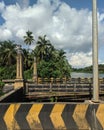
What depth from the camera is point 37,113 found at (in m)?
7.24

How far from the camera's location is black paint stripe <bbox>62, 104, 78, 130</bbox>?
7.22 m

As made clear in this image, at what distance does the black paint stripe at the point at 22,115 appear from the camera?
284 inches

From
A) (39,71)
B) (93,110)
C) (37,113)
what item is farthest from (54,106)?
(39,71)

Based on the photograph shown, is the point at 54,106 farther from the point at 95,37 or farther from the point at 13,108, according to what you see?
the point at 95,37

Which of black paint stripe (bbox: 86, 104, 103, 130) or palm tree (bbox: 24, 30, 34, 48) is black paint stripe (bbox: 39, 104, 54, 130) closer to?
black paint stripe (bbox: 86, 104, 103, 130)

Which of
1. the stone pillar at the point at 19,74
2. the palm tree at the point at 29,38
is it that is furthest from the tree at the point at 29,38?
the stone pillar at the point at 19,74

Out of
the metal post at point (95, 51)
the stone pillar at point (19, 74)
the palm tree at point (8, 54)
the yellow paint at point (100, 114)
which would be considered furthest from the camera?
the palm tree at point (8, 54)

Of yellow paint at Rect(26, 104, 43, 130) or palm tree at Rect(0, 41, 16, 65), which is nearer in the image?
yellow paint at Rect(26, 104, 43, 130)

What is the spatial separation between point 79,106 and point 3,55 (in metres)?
72.6

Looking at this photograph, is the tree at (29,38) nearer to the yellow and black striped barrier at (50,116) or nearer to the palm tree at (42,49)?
the palm tree at (42,49)

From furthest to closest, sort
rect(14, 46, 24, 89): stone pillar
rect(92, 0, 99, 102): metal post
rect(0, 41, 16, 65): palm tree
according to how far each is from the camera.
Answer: rect(0, 41, 16, 65): palm tree → rect(14, 46, 24, 89): stone pillar → rect(92, 0, 99, 102): metal post

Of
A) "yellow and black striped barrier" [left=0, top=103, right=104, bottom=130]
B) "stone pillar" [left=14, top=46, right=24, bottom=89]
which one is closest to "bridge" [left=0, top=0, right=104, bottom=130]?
"yellow and black striped barrier" [left=0, top=103, right=104, bottom=130]

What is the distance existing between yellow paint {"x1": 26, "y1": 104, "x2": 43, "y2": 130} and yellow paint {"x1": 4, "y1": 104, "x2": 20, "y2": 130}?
0.33 m

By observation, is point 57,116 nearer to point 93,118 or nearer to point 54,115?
point 54,115
